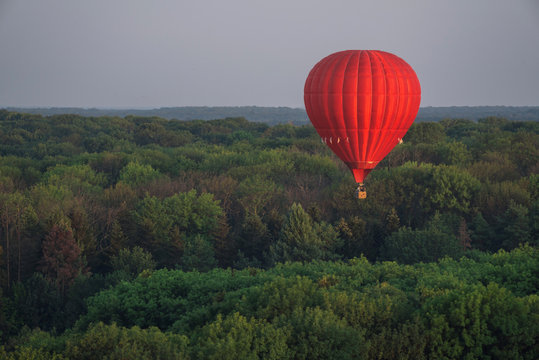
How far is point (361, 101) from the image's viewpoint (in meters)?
29.5

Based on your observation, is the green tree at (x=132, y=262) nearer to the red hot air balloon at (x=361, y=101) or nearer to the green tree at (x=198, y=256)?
the green tree at (x=198, y=256)

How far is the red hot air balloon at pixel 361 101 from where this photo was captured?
2931 cm

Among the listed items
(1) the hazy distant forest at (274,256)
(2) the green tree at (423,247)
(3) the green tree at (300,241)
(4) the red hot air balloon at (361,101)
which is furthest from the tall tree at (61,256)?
(4) the red hot air balloon at (361,101)

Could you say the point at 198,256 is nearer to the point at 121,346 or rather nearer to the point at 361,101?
the point at 361,101

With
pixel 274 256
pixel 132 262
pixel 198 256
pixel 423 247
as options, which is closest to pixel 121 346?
pixel 132 262

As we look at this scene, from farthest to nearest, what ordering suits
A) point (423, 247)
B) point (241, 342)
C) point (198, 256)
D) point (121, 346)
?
point (198, 256)
point (423, 247)
point (241, 342)
point (121, 346)

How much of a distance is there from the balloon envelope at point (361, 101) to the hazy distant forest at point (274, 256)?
6195 mm

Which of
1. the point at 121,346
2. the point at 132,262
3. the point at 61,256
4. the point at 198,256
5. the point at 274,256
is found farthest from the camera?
the point at 198,256

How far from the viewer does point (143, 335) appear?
22875mm

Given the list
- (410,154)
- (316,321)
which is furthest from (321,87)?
(410,154)

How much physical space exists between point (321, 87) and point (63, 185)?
1415 inches

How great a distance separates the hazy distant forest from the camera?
24.5 meters

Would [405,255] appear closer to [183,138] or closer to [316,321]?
[316,321]

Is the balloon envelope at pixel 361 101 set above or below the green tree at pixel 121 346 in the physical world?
above
